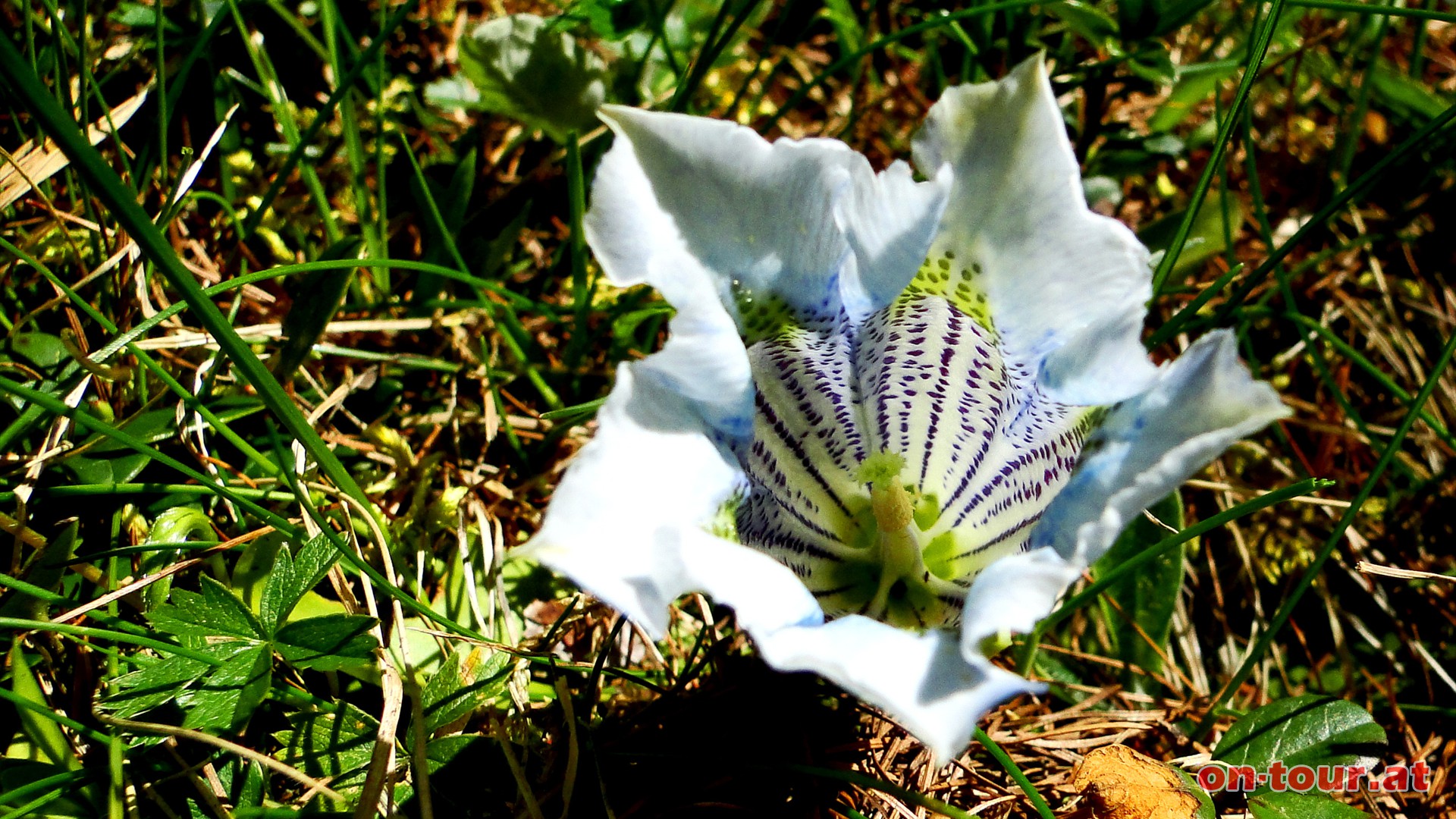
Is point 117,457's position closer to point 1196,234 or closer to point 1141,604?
point 1141,604

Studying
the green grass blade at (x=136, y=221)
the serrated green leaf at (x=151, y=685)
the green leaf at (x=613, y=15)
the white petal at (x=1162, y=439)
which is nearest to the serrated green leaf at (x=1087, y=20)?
the green leaf at (x=613, y=15)

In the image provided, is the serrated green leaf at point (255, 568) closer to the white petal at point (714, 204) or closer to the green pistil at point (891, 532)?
the white petal at point (714, 204)

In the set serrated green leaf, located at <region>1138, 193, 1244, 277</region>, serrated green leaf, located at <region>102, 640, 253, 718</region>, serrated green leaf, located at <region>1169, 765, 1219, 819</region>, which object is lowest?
serrated green leaf, located at <region>1169, 765, 1219, 819</region>

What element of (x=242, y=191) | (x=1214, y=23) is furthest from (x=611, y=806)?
(x=1214, y=23)

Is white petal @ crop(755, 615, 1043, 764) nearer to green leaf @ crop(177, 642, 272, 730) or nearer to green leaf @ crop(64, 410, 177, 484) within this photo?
green leaf @ crop(177, 642, 272, 730)

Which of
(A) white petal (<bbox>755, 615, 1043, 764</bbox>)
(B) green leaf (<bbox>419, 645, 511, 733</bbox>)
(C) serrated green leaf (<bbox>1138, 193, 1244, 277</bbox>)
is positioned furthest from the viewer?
(C) serrated green leaf (<bbox>1138, 193, 1244, 277</bbox>)

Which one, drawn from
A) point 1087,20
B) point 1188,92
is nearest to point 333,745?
point 1087,20

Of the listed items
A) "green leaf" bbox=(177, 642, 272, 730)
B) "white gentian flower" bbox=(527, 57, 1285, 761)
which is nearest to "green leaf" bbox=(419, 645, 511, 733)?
"green leaf" bbox=(177, 642, 272, 730)

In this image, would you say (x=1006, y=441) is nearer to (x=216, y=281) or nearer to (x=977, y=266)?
(x=977, y=266)

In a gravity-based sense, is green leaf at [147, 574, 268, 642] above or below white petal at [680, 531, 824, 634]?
below
